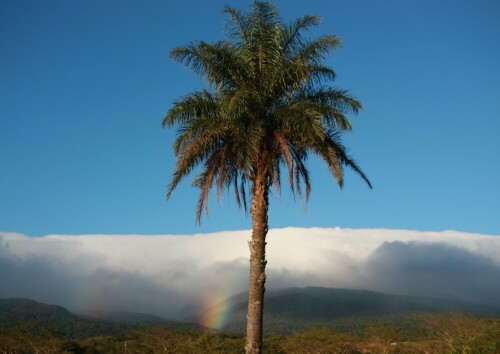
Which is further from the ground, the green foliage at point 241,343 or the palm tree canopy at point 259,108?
the palm tree canopy at point 259,108

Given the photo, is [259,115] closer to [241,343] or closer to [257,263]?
[257,263]

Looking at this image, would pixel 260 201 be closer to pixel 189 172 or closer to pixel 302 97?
pixel 189 172

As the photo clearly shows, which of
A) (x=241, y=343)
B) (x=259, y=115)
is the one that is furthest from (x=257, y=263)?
(x=241, y=343)

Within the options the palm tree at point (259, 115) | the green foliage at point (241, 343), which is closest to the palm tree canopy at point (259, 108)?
the palm tree at point (259, 115)

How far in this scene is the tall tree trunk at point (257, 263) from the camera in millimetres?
18094

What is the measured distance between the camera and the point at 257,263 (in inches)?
745

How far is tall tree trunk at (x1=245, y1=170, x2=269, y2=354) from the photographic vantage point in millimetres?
18094

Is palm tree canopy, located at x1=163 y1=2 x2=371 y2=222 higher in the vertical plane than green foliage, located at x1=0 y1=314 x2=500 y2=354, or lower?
higher

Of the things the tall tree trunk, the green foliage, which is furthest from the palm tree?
the green foliage

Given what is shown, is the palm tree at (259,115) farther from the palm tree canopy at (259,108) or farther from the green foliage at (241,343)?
the green foliage at (241,343)

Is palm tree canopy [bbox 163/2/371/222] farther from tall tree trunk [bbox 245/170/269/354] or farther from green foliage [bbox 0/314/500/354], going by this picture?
green foliage [bbox 0/314/500/354]

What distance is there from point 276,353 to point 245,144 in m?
50.6

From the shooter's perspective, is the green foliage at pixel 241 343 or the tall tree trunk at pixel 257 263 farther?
the green foliage at pixel 241 343

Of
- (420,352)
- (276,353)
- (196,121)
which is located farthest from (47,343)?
(196,121)
